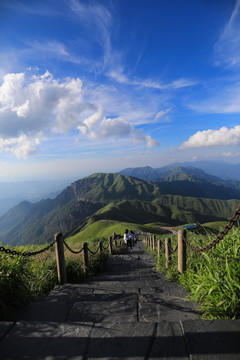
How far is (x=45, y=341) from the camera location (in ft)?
7.72

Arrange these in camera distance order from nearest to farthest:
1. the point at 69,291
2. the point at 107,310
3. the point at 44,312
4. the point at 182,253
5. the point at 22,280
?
the point at 44,312 → the point at 107,310 → the point at 22,280 → the point at 69,291 → the point at 182,253

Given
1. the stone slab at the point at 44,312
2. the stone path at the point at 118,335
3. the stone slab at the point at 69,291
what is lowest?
Answer: the stone slab at the point at 69,291

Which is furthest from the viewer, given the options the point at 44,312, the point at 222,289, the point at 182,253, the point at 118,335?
the point at 182,253

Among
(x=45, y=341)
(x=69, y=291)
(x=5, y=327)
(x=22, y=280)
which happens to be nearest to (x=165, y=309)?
(x=45, y=341)

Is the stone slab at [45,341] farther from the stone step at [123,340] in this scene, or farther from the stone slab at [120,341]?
the stone slab at [120,341]

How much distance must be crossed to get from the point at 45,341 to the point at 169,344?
1.60 meters

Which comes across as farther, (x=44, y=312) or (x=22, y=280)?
(x=22, y=280)

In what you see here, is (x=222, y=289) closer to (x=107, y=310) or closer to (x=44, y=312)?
(x=107, y=310)

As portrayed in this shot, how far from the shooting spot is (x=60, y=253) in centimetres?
517

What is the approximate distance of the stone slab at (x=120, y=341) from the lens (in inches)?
81.0

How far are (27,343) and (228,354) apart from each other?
8.05 feet

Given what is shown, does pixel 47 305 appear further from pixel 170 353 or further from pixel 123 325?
pixel 170 353

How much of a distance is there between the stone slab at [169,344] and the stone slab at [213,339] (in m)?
0.08

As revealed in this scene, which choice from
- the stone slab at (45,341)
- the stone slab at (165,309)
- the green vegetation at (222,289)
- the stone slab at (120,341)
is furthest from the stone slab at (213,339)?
the stone slab at (45,341)
